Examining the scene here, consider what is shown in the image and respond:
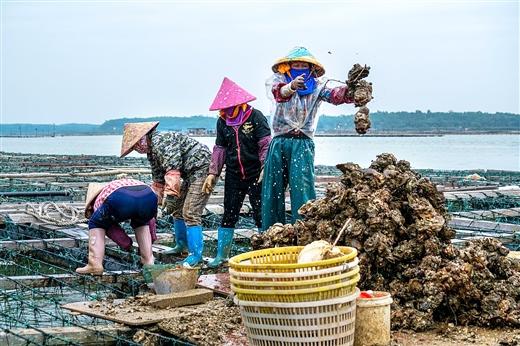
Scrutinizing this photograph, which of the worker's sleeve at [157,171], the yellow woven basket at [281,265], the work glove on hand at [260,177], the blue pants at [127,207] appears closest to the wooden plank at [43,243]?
the worker's sleeve at [157,171]

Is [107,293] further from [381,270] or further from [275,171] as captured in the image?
[381,270]

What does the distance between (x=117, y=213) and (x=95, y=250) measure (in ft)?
1.10

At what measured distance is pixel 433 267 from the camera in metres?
4.34

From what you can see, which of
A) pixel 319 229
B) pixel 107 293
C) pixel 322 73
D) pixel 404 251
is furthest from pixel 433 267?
pixel 107 293

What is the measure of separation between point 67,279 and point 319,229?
2038 millimetres

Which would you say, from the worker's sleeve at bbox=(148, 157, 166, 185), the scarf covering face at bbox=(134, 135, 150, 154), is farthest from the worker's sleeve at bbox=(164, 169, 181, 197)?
the scarf covering face at bbox=(134, 135, 150, 154)

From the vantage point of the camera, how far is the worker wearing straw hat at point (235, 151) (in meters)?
6.25

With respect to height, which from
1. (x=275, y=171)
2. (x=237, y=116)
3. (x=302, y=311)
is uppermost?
(x=237, y=116)

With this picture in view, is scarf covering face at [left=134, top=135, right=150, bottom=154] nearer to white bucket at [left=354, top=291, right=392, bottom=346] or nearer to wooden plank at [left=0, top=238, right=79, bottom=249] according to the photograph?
wooden plank at [left=0, top=238, right=79, bottom=249]

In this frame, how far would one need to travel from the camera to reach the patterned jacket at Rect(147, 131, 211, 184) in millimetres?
6238

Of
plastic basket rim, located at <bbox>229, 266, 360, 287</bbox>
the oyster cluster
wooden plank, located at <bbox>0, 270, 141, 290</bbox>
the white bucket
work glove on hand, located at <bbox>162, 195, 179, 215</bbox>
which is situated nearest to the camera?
plastic basket rim, located at <bbox>229, 266, 360, 287</bbox>

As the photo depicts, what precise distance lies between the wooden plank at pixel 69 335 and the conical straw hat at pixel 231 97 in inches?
88.1

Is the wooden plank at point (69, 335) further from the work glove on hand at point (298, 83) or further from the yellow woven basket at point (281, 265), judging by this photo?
the work glove on hand at point (298, 83)

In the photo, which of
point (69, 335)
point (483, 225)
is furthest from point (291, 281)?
point (483, 225)
